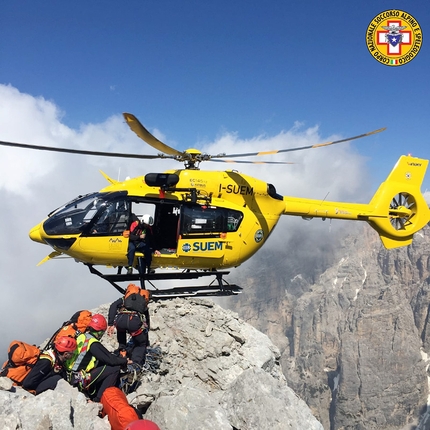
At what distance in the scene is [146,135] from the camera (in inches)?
374

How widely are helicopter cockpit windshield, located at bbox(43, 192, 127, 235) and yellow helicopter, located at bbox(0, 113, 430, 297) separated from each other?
3 centimetres

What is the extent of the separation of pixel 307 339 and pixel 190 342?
6554 inches

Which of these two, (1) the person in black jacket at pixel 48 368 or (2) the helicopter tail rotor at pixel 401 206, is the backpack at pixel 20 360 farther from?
(2) the helicopter tail rotor at pixel 401 206

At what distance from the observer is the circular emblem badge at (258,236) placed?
12.9 meters

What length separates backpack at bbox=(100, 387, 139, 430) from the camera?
21.8 ft

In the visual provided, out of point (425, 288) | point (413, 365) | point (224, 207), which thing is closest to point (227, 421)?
point (224, 207)

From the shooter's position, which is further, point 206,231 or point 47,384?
point 206,231

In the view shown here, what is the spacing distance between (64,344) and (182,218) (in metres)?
5.34

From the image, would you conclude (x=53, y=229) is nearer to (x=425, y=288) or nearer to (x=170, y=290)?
(x=170, y=290)

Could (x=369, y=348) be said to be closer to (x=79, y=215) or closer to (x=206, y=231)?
(x=206, y=231)

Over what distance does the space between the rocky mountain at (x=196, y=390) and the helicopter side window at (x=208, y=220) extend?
10.8 feet

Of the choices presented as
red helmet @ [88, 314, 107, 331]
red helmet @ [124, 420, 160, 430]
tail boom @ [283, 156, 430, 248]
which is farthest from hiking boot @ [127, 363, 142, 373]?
tail boom @ [283, 156, 430, 248]

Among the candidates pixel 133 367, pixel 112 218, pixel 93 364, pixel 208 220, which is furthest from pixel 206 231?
pixel 93 364

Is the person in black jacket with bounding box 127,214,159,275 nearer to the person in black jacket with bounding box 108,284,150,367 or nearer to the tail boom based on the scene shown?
the person in black jacket with bounding box 108,284,150,367
